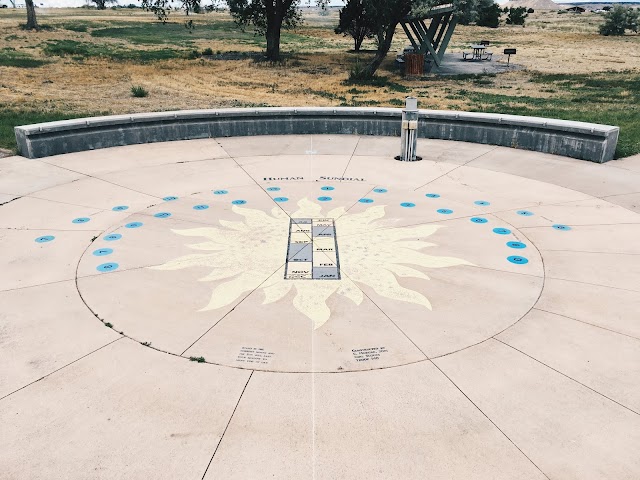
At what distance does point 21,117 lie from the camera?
17469mm

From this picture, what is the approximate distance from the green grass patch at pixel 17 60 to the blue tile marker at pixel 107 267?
31.0 meters

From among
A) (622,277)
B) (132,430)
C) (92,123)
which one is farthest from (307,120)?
(132,430)

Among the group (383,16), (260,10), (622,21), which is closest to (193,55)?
(260,10)

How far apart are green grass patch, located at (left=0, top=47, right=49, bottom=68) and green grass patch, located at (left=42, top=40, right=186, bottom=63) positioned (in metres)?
2.04

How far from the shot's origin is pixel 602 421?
4504mm

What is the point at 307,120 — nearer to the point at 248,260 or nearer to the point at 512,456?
the point at 248,260

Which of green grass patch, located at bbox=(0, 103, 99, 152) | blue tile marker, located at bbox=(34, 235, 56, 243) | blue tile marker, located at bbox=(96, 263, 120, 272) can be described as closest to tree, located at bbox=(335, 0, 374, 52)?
green grass patch, located at bbox=(0, 103, 99, 152)

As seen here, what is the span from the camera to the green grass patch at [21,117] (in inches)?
602

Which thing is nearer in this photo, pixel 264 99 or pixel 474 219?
pixel 474 219

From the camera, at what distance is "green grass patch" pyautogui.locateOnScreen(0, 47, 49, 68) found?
32406mm

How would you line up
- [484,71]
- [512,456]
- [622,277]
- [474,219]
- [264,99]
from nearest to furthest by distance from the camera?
[512,456] < [622,277] < [474,219] < [264,99] < [484,71]

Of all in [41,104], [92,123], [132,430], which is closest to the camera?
[132,430]

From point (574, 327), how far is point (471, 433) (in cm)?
232

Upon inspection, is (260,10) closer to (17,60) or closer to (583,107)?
(17,60)
